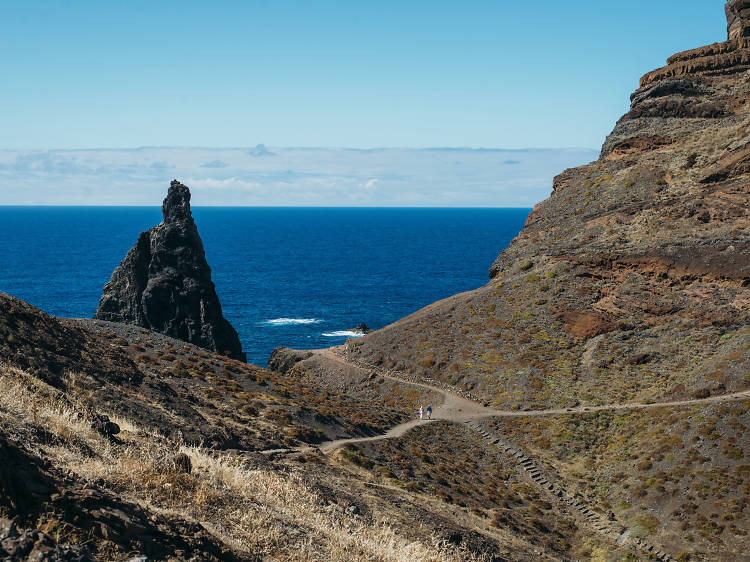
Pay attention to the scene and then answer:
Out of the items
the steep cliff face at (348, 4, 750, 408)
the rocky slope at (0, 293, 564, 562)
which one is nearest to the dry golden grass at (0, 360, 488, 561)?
the rocky slope at (0, 293, 564, 562)

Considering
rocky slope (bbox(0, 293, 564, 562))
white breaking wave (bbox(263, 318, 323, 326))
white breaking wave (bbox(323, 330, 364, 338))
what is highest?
rocky slope (bbox(0, 293, 564, 562))

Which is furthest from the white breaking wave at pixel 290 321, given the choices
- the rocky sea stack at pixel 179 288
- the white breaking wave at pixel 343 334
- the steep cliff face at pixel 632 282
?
the rocky sea stack at pixel 179 288

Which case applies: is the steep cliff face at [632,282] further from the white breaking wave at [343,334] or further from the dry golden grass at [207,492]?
the dry golden grass at [207,492]

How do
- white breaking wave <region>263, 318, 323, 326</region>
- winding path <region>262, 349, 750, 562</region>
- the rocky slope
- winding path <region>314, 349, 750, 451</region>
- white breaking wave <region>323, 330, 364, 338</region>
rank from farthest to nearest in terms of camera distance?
white breaking wave <region>263, 318, 323, 326</region> → white breaking wave <region>323, 330, 364, 338</region> → winding path <region>314, 349, 750, 451</region> → winding path <region>262, 349, 750, 562</region> → the rocky slope

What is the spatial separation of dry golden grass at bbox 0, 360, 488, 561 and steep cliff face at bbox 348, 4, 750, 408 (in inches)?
1663

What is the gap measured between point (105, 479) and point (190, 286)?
58.8 meters

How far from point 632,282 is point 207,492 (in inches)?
2402

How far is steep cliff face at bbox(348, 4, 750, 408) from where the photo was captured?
5597 centimetres

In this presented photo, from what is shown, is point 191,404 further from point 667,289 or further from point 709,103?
point 709,103

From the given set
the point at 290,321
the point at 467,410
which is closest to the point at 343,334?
the point at 290,321

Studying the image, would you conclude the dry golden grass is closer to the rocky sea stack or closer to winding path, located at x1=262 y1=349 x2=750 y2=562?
winding path, located at x1=262 y1=349 x2=750 y2=562

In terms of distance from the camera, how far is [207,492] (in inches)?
550

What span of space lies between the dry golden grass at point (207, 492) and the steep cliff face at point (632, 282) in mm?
42230

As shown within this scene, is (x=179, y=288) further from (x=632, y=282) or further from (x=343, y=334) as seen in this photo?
(x=632, y=282)
